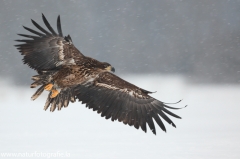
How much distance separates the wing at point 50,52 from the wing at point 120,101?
0.33m

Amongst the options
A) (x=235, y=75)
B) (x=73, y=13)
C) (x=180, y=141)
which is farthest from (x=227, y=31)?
(x=180, y=141)

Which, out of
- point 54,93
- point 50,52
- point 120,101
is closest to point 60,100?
point 54,93

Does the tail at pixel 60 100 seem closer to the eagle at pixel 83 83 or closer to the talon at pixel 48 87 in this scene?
the eagle at pixel 83 83

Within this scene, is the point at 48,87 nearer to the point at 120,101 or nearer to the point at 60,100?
the point at 60,100

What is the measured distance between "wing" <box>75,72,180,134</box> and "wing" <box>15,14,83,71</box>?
13.1 inches

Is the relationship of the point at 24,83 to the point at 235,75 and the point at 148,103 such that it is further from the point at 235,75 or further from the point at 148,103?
the point at 148,103

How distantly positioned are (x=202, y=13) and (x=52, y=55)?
8.75m

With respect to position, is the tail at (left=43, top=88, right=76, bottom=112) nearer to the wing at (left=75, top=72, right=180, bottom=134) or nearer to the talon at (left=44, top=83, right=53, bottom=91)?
A: the wing at (left=75, top=72, right=180, bottom=134)

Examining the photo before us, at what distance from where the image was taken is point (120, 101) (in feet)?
18.9

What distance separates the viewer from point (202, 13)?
45.7 feet

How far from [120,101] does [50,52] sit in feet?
2.95

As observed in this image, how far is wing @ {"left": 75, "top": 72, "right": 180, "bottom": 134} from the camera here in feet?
18.5

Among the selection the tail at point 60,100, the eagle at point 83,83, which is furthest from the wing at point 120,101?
the tail at point 60,100

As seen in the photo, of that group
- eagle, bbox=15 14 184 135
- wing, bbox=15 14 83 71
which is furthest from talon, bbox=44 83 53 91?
wing, bbox=15 14 83 71
